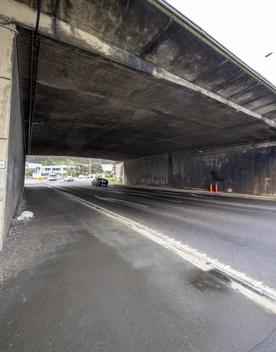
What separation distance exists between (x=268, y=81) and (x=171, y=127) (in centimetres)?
653

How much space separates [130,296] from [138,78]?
6884 mm

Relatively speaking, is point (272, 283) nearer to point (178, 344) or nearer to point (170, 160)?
point (178, 344)

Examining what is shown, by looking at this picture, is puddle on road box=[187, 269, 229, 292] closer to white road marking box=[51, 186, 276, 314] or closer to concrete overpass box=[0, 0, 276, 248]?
white road marking box=[51, 186, 276, 314]

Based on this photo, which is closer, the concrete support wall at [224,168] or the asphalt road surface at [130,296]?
the asphalt road surface at [130,296]

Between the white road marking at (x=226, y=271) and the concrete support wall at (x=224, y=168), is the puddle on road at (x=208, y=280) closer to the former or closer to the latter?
the white road marking at (x=226, y=271)

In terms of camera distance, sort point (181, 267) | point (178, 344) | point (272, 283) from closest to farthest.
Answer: point (178, 344), point (272, 283), point (181, 267)

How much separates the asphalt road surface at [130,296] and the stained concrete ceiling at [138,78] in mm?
5399

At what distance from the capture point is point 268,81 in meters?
8.24

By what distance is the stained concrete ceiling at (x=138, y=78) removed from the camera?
513cm

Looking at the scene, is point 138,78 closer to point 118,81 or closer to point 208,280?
point 118,81

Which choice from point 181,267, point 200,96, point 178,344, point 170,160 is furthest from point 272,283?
point 170,160

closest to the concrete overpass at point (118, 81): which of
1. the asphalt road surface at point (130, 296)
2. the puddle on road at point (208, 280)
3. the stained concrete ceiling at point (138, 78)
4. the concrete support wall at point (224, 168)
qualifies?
the stained concrete ceiling at point (138, 78)

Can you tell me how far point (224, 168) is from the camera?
1972 cm

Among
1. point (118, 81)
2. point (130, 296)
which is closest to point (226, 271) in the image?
point (130, 296)
